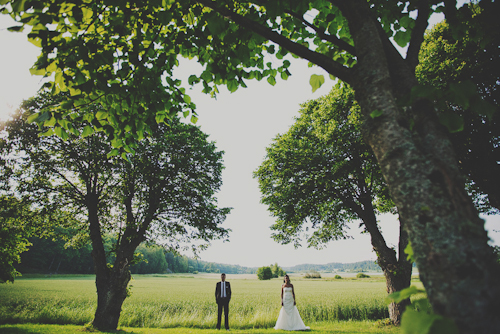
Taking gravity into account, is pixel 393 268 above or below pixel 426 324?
below

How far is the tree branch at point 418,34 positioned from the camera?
7.21 feet

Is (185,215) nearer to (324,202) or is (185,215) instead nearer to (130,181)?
(130,181)

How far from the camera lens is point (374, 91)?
1757mm

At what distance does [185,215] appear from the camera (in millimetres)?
14805

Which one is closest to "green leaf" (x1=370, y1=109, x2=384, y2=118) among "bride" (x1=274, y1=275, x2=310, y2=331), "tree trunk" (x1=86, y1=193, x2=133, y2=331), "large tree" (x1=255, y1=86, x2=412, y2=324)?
"large tree" (x1=255, y1=86, x2=412, y2=324)

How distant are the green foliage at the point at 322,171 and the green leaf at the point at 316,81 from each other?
9260 mm

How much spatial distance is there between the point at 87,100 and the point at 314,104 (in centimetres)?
1504

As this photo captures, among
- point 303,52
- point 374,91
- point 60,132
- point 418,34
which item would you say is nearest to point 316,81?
point 303,52

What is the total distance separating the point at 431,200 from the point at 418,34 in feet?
6.39

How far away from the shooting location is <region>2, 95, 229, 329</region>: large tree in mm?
12180

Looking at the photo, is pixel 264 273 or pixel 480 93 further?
pixel 264 273

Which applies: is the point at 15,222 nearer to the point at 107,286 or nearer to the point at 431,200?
the point at 107,286

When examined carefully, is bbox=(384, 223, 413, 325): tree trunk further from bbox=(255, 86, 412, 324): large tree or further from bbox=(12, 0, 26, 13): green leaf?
bbox=(12, 0, 26, 13): green leaf

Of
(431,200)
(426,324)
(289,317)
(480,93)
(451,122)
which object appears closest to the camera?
(426,324)
